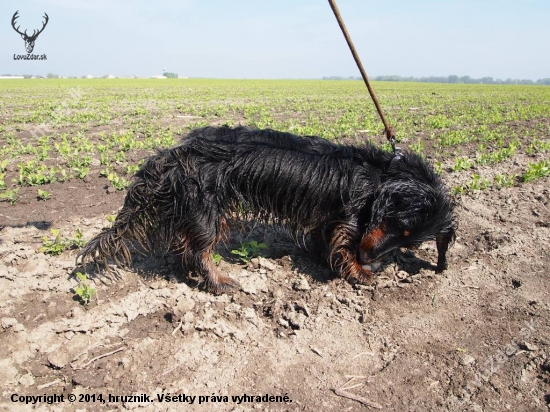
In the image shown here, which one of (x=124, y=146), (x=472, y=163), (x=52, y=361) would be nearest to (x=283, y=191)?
(x=52, y=361)

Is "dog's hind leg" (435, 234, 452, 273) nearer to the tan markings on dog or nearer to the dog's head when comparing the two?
the dog's head

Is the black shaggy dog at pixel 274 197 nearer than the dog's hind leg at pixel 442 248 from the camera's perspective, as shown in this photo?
Yes

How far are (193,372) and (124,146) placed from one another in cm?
760

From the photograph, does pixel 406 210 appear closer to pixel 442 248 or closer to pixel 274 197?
pixel 442 248

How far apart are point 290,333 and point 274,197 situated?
131 cm

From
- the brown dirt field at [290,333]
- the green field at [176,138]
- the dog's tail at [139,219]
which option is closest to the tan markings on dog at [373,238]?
the brown dirt field at [290,333]

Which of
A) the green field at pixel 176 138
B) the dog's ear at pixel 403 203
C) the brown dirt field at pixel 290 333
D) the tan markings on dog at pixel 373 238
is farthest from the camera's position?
the green field at pixel 176 138

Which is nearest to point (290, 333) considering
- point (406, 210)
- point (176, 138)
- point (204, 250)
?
point (204, 250)

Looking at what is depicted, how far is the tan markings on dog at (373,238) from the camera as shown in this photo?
3865 mm

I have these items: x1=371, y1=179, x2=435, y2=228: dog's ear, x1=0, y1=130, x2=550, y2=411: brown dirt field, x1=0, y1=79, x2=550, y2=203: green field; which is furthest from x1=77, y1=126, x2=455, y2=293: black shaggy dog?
x1=0, y1=79, x2=550, y2=203: green field

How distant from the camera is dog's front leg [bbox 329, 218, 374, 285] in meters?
3.94

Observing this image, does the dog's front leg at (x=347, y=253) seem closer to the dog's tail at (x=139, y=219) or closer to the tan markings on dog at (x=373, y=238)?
the tan markings on dog at (x=373, y=238)

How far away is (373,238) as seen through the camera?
3883 millimetres

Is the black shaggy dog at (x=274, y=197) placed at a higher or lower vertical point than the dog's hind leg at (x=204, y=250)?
higher
